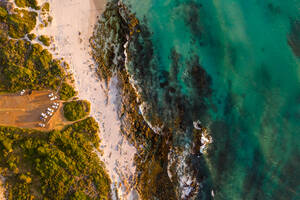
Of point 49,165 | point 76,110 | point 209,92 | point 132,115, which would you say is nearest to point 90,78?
point 76,110

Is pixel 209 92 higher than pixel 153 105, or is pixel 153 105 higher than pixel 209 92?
pixel 209 92

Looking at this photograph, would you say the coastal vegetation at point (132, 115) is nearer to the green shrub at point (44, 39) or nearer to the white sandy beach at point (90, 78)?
the white sandy beach at point (90, 78)

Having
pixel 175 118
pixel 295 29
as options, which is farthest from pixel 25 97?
pixel 295 29

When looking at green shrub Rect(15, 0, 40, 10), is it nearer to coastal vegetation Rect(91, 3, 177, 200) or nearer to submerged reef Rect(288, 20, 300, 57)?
coastal vegetation Rect(91, 3, 177, 200)

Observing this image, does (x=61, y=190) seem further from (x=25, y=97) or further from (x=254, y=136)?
(x=254, y=136)

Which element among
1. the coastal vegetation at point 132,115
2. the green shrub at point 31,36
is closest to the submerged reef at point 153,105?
the coastal vegetation at point 132,115

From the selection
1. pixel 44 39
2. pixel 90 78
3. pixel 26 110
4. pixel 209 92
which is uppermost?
pixel 44 39

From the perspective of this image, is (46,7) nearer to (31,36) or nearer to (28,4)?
(28,4)

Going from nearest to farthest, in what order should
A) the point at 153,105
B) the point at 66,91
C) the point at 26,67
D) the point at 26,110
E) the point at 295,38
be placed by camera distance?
the point at 295,38, the point at 26,67, the point at 26,110, the point at 66,91, the point at 153,105
